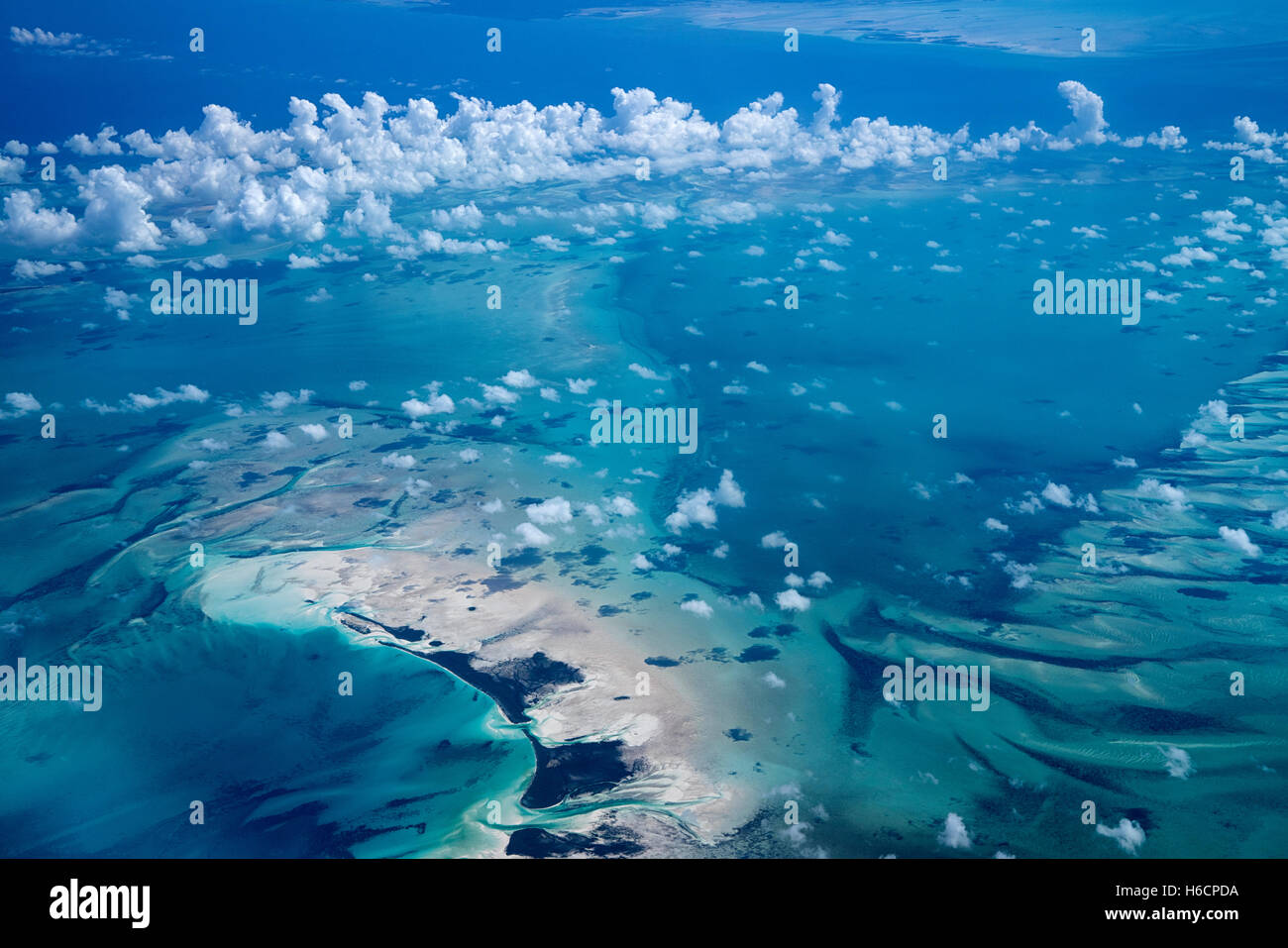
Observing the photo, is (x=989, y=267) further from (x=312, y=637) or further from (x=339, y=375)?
(x=312, y=637)

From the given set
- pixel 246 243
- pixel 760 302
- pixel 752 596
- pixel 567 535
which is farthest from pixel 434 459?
pixel 246 243

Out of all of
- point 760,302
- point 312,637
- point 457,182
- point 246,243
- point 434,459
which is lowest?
point 312,637

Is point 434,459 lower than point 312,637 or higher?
higher

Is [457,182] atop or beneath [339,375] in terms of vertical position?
atop

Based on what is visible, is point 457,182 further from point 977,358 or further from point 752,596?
point 752,596

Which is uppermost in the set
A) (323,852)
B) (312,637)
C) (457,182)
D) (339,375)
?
(457,182)

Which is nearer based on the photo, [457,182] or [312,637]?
[312,637]

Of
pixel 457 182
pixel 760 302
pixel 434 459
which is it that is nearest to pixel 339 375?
pixel 434 459

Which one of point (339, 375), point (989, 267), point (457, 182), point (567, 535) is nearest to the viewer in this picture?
point (567, 535)

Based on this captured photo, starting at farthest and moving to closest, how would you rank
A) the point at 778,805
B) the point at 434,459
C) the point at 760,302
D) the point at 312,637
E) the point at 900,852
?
the point at 760,302 → the point at 434,459 → the point at 312,637 → the point at 778,805 → the point at 900,852
